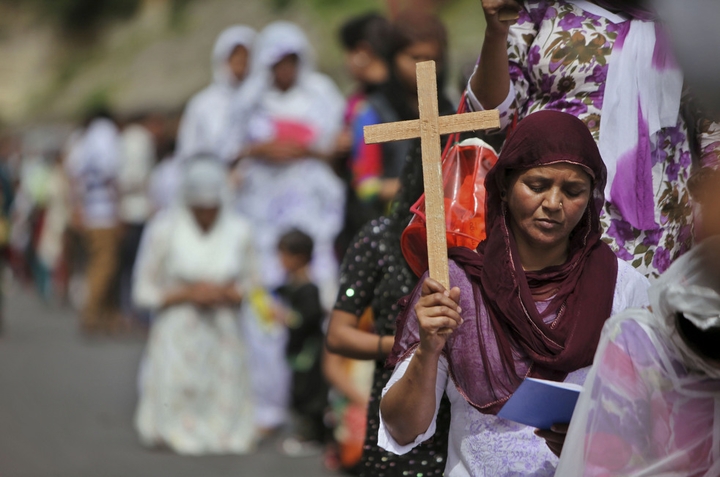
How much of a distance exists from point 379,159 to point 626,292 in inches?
139

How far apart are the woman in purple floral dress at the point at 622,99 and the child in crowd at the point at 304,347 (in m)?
4.39

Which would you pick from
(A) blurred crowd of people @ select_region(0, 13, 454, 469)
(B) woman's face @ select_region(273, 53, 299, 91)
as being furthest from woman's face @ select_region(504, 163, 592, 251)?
(B) woman's face @ select_region(273, 53, 299, 91)

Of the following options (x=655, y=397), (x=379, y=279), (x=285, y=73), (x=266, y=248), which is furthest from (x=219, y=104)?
(x=655, y=397)

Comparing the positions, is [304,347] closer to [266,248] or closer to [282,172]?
[266,248]

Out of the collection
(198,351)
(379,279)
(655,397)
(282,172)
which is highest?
(655,397)

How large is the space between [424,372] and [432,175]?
1.46ft

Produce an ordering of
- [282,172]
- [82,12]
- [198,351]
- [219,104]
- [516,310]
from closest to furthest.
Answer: [516,310] < [198,351] < [282,172] < [219,104] < [82,12]

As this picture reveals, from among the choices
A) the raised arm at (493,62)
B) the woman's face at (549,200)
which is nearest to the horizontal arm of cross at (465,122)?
the woman's face at (549,200)

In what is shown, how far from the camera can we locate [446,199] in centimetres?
327

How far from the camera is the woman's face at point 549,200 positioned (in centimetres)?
275

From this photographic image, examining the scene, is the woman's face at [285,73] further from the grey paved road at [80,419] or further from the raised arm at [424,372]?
the raised arm at [424,372]

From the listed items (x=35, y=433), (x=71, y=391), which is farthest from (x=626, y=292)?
(x=71, y=391)

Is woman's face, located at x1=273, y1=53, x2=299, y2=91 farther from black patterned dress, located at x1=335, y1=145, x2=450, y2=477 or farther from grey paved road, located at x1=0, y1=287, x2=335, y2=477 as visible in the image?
black patterned dress, located at x1=335, y1=145, x2=450, y2=477

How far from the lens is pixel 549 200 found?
2746mm
